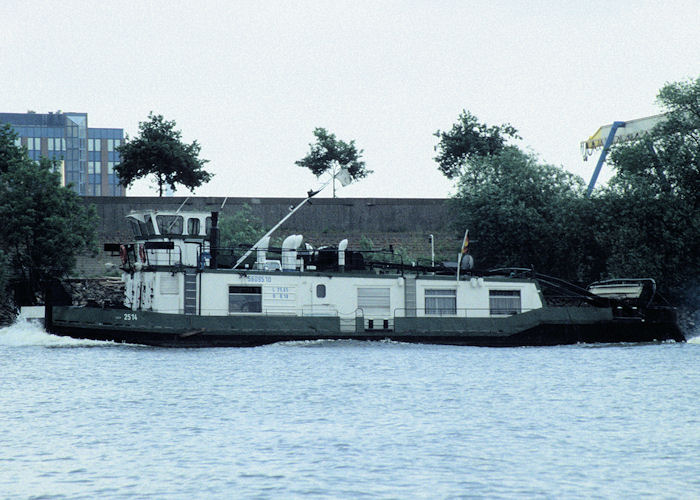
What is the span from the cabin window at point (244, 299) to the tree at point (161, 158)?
32.7 m

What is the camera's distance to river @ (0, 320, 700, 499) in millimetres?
18078

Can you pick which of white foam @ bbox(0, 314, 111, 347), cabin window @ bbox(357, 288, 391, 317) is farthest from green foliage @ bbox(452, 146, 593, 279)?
white foam @ bbox(0, 314, 111, 347)

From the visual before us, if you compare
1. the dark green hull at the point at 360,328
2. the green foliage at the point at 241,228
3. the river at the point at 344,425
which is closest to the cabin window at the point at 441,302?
the dark green hull at the point at 360,328

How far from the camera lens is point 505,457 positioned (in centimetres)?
2016

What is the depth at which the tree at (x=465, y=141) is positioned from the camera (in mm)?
79875

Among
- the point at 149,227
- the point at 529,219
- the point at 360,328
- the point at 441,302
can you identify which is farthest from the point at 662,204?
the point at 149,227

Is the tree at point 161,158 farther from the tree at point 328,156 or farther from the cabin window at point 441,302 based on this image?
the cabin window at point 441,302

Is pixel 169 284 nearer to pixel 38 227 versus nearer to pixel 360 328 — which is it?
pixel 360 328

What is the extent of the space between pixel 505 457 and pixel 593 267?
149 feet

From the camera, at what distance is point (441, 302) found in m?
43.8

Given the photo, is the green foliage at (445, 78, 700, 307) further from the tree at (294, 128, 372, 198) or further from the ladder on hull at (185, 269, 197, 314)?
the ladder on hull at (185, 269, 197, 314)

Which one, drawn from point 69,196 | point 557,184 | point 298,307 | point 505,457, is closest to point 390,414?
point 505,457

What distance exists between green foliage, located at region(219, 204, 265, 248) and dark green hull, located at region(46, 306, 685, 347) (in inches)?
836

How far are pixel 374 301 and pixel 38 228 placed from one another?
78.5 ft
